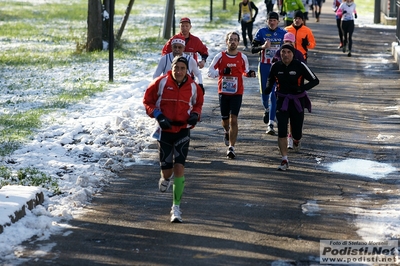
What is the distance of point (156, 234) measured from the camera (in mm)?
8633

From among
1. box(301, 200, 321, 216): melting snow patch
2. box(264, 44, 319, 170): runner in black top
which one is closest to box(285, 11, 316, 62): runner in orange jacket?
box(264, 44, 319, 170): runner in black top

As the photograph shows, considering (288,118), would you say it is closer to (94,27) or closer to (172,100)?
(172,100)

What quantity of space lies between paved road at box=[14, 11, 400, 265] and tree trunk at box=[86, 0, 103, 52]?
9417 millimetres

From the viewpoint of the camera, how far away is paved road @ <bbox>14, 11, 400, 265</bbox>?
26.3 feet

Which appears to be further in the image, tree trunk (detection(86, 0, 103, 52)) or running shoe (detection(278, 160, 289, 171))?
tree trunk (detection(86, 0, 103, 52))

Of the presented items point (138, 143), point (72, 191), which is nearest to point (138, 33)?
point (138, 143)

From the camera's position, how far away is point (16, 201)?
9008 mm

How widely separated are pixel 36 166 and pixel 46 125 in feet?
10.2

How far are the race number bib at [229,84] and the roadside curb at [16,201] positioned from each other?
12.6 feet

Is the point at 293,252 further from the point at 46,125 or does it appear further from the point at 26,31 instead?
the point at 26,31

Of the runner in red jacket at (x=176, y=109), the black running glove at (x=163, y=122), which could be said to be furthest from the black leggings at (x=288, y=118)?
the black running glove at (x=163, y=122)

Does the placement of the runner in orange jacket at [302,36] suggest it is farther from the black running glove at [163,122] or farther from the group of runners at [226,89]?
the black running glove at [163,122]

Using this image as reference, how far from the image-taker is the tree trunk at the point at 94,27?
2475cm

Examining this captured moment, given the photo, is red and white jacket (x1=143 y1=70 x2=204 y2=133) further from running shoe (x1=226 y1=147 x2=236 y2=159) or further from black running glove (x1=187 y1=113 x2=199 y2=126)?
running shoe (x1=226 y1=147 x2=236 y2=159)
